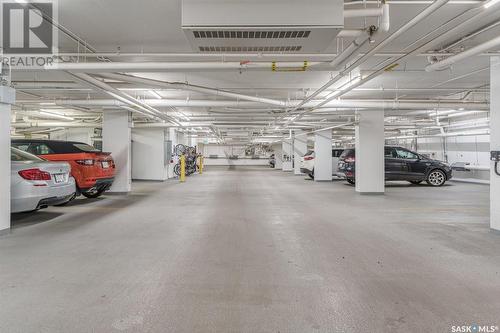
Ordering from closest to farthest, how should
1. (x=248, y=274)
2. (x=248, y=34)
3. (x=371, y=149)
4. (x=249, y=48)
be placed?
(x=248, y=274)
(x=248, y=34)
(x=249, y=48)
(x=371, y=149)

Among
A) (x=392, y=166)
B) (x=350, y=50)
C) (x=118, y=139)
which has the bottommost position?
(x=392, y=166)

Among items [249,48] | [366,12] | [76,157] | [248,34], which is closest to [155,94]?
[76,157]

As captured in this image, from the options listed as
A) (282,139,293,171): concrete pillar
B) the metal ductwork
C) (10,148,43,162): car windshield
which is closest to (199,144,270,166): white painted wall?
(282,139,293,171): concrete pillar

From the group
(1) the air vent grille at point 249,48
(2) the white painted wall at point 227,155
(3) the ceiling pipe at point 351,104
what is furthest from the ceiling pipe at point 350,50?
(2) the white painted wall at point 227,155

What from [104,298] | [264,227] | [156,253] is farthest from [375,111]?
[104,298]

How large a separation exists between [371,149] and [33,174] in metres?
8.94

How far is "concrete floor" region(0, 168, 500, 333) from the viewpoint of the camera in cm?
212

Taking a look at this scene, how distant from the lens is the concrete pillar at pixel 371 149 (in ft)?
31.0

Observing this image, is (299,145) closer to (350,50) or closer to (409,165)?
(409,165)

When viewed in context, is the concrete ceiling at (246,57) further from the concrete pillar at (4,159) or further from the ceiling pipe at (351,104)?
the concrete pillar at (4,159)

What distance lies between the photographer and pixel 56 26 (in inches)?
171

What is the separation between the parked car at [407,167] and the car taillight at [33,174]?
9.85 metres

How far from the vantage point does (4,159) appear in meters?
4.41

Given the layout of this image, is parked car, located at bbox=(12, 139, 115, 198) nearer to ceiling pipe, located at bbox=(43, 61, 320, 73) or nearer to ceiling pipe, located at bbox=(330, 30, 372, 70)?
ceiling pipe, located at bbox=(43, 61, 320, 73)
